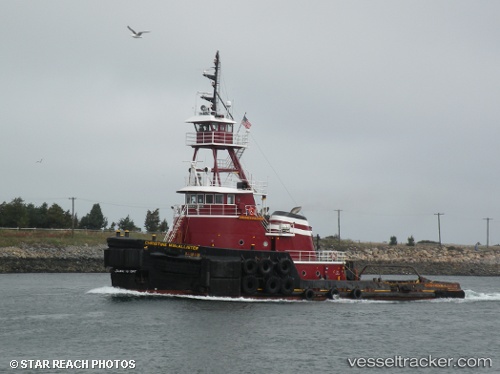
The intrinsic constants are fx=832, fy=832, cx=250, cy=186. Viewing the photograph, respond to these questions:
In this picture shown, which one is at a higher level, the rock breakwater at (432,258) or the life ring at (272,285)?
the rock breakwater at (432,258)

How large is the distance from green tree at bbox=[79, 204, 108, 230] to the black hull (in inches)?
2183

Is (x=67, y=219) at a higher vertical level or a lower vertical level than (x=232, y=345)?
higher

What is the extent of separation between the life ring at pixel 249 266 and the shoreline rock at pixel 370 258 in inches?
1328

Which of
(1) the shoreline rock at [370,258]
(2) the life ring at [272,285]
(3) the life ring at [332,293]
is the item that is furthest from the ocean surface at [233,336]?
(1) the shoreline rock at [370,258]

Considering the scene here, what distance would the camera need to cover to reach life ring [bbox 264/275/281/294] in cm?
3747

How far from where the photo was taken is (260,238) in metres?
38.8

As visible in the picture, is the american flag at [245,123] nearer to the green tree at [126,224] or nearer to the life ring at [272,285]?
the life ring at [272,285]

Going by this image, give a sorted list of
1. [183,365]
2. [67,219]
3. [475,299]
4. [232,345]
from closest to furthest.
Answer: [183,365] < [232,345] < [475,299] < [67,219]

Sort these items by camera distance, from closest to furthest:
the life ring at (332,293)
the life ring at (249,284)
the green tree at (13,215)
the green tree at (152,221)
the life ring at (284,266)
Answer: the life ring at (249,284), the life ring at (284,266), the life ring at (332,293), the green tree at (13,215), the green tree at (152,221)

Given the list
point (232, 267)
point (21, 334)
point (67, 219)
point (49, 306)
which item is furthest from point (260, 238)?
point (67, 219)

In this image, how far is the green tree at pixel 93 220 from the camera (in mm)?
92312

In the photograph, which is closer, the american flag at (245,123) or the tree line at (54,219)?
the american flag at (245,123)

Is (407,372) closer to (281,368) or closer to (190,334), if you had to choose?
(281,368)

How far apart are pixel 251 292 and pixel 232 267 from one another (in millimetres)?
1588
